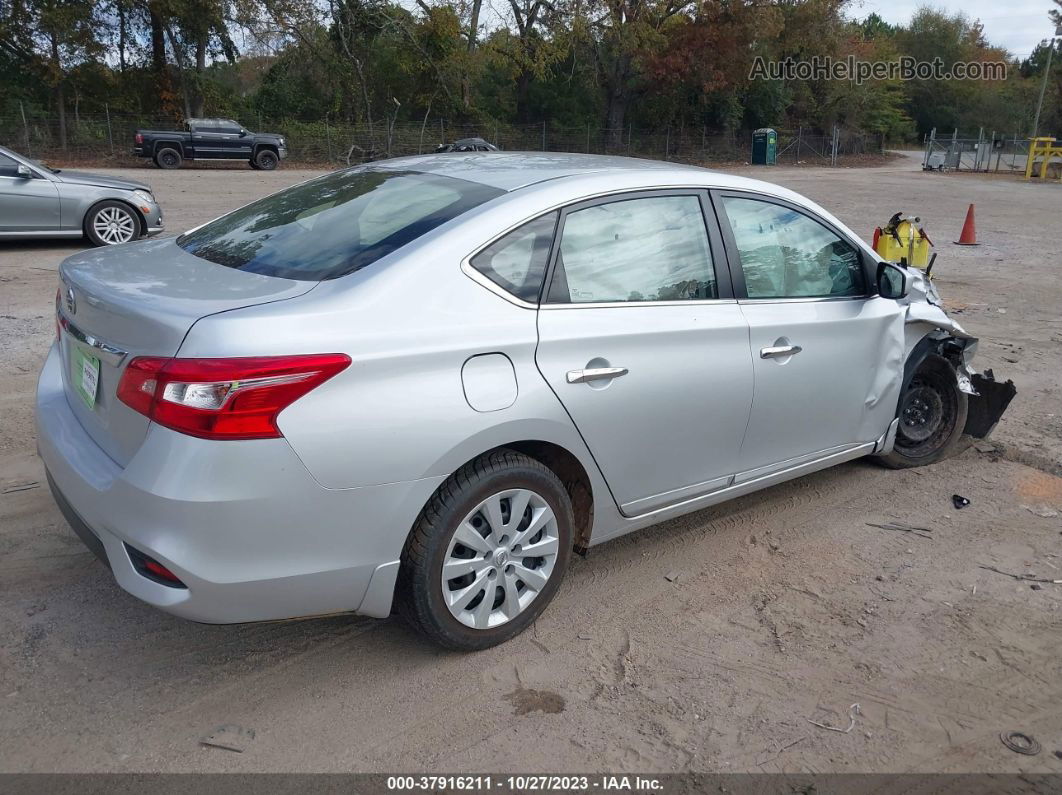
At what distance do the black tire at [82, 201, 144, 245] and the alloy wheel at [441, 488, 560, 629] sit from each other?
9.66 meters

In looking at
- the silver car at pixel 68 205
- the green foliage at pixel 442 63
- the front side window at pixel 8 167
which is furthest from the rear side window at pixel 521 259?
the green foliage at pixel 442 63

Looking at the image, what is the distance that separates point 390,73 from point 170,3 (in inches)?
464

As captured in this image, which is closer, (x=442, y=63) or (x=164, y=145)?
(x=164, y=145)

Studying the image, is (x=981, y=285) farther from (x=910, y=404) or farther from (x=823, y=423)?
(x=823, y=423)

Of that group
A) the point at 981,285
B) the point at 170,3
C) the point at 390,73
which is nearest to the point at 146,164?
the point at 170,3

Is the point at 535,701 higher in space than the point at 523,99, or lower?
lower

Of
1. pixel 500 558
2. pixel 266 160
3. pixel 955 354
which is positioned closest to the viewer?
pixel 500 558

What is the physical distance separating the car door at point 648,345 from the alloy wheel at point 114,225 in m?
9.40

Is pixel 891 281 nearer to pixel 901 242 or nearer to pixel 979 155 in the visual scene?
pixel 901 242

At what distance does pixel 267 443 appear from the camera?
8.40 feet

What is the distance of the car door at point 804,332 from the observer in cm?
381

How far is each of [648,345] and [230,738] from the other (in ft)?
6.38

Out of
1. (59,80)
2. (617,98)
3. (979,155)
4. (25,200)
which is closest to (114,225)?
(25,200)

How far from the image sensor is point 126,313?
276 centimetres
